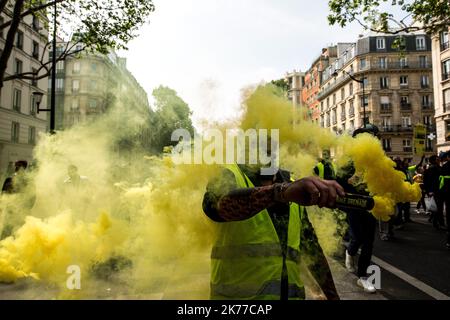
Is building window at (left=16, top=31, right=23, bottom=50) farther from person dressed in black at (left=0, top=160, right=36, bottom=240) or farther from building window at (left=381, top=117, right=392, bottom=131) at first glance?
building window at (left=381, top=117, right=392, bottom=131)

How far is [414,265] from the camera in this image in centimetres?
595

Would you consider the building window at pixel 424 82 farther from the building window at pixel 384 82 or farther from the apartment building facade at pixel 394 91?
the building window at pixel 384 82

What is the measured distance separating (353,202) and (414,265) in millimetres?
5534

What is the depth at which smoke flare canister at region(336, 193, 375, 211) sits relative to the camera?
1.29 metres

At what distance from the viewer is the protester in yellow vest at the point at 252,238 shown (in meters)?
1.49

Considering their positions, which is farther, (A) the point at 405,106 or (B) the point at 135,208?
(A) the point at 405,106

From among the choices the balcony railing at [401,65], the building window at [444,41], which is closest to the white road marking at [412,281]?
the building window at [444,41]

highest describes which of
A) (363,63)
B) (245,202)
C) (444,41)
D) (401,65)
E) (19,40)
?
(363,63)

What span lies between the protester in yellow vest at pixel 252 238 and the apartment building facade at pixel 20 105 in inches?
1097

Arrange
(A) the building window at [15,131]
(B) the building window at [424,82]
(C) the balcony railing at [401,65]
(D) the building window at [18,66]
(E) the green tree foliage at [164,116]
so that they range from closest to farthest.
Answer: (E) the green tree foliage at [164,116]
(A) the building window at [15,131]
(D) the building window at [18,66]
(B) the building window at [424,82]
(C) the balcony railing at [401,65]

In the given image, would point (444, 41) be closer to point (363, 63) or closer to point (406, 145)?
point (363, 63)

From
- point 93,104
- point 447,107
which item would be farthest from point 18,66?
point 447,107
